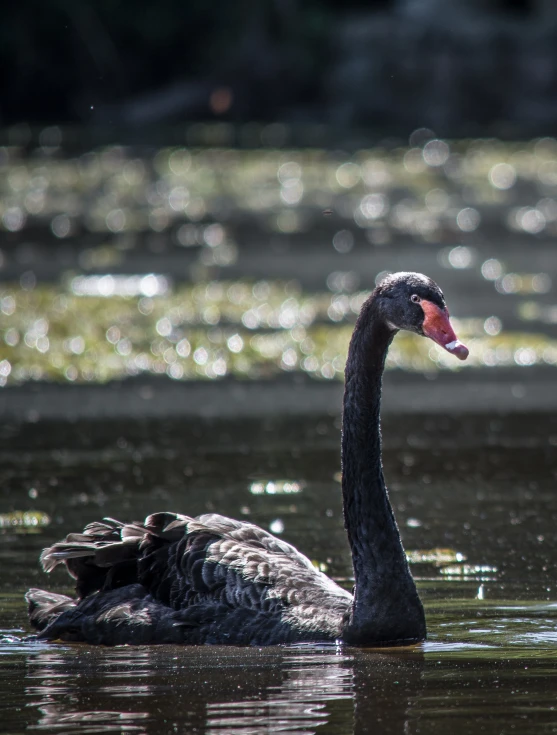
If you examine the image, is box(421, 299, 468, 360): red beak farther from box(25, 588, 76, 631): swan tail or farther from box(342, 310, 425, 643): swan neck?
box(25, 588, 76, 631): swan tail

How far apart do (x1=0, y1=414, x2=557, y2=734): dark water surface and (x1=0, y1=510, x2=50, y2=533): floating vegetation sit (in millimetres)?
17

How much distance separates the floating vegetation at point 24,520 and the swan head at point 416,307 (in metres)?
2.83

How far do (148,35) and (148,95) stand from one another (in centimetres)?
202

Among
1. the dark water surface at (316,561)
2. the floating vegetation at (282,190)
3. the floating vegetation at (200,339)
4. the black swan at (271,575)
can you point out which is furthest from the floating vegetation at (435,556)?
the floating vegetation at (282,190)

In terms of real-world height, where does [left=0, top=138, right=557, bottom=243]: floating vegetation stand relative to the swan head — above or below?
above

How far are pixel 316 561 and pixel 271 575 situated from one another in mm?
1364

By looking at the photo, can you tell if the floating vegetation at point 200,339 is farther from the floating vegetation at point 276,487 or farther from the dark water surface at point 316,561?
the floating vegetation at point 276,487

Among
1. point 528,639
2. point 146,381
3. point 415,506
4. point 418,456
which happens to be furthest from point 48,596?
point 146,381

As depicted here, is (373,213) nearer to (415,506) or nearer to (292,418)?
(292,418)

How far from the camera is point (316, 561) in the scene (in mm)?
7391

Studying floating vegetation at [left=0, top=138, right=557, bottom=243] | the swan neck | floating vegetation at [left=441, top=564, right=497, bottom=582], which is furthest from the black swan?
floating vegetation at [left=0, top=138, right=557, bottom=243]

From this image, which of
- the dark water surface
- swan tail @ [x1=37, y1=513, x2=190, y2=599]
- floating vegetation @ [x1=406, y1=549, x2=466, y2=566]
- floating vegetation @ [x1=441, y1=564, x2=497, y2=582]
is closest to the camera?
the dark water surface

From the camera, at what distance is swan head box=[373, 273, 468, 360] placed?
5566mm

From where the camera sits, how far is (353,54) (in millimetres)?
43125
